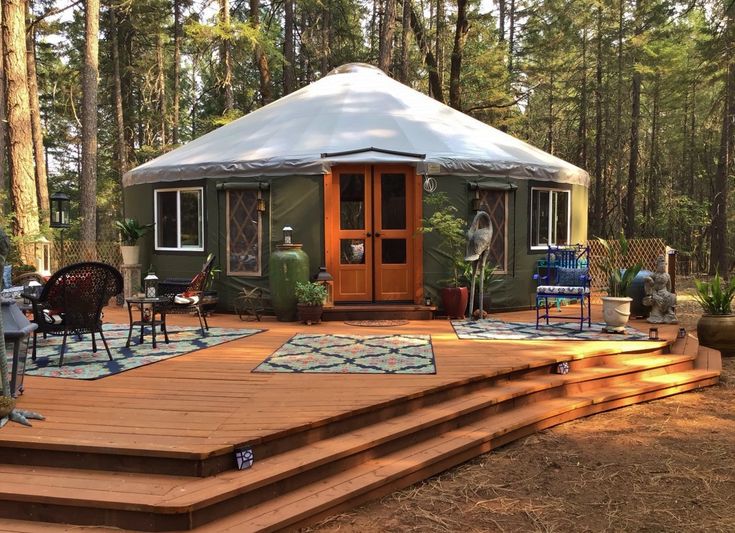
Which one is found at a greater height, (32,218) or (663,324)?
(32,218)

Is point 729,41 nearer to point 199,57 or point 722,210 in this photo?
point 722,210

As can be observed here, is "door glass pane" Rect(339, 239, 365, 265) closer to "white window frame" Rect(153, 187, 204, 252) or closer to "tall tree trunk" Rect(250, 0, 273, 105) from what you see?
"white window frame" Rect(153, 187, 204, 252)

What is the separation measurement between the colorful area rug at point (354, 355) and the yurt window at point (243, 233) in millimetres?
1925

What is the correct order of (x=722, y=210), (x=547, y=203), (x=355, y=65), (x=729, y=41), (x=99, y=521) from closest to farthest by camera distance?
(x=99, y=521) < (x=547, y=203) < (x=355, y=65) < (x=729, y=41) < (x=722, y=210)

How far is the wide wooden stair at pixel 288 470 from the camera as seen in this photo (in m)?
2.13

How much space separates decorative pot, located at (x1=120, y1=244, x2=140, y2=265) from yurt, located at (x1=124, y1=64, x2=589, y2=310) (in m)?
0.31

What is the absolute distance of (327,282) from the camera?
6289 millimetres

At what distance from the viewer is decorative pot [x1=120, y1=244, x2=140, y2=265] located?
7277 mm

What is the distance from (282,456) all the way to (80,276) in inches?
83.9

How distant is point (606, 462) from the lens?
3.12 m

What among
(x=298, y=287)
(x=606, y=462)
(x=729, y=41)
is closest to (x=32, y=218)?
(x=298, y=287)

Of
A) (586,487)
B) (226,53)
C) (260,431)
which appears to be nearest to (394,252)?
(586,487)

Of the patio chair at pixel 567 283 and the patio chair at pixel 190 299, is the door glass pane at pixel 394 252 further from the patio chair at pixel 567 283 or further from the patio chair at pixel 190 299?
the patio chair at pixel 190 299

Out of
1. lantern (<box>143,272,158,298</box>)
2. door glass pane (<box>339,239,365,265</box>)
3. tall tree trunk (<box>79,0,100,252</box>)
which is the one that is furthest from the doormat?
tall tree trunk (<box>79,0,100,252</box>)
